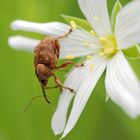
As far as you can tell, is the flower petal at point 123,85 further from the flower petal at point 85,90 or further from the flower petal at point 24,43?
the flower petal at point 24,43

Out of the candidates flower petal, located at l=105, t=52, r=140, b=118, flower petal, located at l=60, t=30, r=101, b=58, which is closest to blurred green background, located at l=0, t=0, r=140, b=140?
flower petal, located at l=60, t=30, r=101, b=58

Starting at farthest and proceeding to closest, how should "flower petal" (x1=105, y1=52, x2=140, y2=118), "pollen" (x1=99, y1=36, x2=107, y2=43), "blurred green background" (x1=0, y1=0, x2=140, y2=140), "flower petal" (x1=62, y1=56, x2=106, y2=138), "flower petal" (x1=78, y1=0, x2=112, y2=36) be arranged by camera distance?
1. "blurred green background" (x1=0, y1=0, x2=140, y2=140)
2. "pollen" (x1=99, y1=36, x2=107, y2=43)
3. "flower petal" (x1=78, y1=0, x2=112, y2=36)
4. "flower petal" (x1=62, y1=56, x2=106, y2=138)
5. "flower petal" (x1=105, y1=52, x2=140, y2=118)

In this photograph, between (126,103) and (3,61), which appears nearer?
(126,103)

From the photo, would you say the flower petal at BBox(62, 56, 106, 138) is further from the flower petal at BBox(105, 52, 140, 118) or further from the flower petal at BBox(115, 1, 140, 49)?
the flower petal at BBox(115, 1, 140, 49)

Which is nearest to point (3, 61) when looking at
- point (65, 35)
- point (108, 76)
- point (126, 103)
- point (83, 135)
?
point (83, 135)

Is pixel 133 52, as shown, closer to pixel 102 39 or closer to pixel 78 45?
pixel 102 39

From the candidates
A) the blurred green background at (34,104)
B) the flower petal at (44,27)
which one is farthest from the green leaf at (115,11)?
the blurred green background at (34,104)

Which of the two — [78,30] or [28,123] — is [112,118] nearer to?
[28,123]
